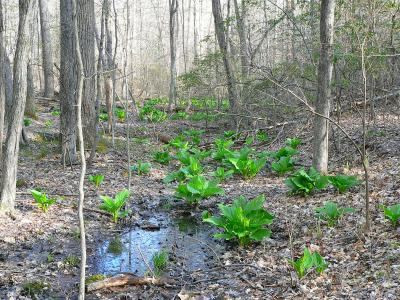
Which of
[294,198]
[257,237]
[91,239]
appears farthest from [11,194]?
[294,198]

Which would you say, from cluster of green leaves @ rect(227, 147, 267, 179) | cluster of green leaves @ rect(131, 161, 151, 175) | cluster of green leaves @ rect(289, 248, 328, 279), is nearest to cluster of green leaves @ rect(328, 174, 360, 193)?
cluster of green leaves @ rect(227, 147, 267, 179)

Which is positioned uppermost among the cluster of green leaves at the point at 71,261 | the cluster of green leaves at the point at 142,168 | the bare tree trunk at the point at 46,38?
the bare tree trunk at the point at 46,38

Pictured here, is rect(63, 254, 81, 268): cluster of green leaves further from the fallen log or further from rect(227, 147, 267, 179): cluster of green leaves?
rect(227, 147, 267, 179): cluster of green leaves

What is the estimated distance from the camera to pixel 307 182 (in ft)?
22.2

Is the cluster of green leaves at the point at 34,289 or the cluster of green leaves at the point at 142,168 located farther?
the cluster of green leaves at the point at 142,168

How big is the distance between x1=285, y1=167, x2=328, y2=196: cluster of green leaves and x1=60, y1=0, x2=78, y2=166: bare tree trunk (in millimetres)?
4613

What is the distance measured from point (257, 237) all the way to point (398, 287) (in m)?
1.82

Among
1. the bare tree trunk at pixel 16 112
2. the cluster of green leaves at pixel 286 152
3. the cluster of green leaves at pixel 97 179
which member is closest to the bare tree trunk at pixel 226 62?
the cluster of green leaves at pixel 286 152

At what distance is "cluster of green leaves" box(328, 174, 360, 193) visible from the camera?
6.41m

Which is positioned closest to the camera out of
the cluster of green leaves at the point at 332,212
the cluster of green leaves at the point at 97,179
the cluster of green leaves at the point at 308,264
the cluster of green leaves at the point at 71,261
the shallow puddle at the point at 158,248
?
the cluster of green leaves at the point at 308,264

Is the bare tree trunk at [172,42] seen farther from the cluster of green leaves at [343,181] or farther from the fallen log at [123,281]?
the fallen log at [123,281]

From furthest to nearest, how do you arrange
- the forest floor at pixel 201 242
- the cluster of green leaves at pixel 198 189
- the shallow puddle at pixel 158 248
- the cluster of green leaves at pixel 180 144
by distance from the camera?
the cluster of green leaves at pixel 180 144 < the cluster of green leaves at pixel 198 189 < the shallow puddle at pixel 158 248 < the forest floor at pixel 201 242

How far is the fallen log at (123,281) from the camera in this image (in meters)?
4.36

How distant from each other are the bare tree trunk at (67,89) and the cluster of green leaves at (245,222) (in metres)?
4.52
